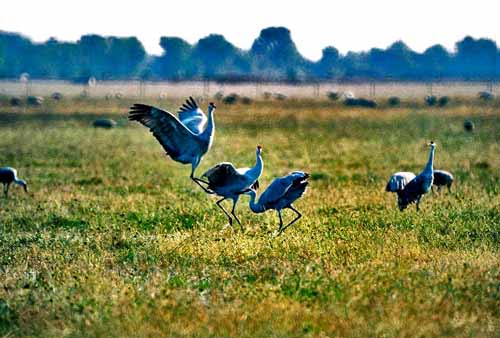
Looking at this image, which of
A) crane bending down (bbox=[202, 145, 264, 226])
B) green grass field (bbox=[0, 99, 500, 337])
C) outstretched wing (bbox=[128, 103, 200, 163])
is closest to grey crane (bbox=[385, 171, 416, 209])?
green grass field (bbox=[0, 99, 500, 337])

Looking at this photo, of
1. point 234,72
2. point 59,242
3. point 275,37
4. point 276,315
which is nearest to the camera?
point 276,315

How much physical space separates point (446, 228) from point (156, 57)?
106910mm

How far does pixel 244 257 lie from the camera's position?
956 cm

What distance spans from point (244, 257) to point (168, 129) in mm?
3118

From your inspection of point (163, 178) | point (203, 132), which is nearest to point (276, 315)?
point (203, 132)

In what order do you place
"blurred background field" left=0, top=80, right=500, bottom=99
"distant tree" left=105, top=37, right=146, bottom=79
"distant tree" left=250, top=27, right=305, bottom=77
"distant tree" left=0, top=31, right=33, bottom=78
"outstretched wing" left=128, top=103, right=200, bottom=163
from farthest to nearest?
"distant tree" left=105, top=37, right=146, bottom=79
"distant tree" left=0, top=31, right=33, bottom=78
"distant tree" left=250, top=27, right=305, bottom=77
"blurred background field" left=0, top=80, right=500, bottom=99
"outstretched wing" left=128, top=103, right=200, bottom=163

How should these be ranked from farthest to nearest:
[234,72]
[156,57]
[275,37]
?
[156,57], [234,72], [275,37]

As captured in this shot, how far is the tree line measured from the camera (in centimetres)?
10169

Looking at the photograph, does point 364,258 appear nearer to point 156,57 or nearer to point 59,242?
point 59,242

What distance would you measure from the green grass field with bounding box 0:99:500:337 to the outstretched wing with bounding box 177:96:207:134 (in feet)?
4.24

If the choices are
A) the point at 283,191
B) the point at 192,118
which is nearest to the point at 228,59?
the point at 192,118

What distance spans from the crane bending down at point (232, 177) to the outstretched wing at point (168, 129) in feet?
2.99

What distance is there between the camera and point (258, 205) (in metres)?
11.1

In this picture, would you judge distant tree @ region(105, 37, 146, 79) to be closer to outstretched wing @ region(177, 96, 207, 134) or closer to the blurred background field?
the blurred background field
